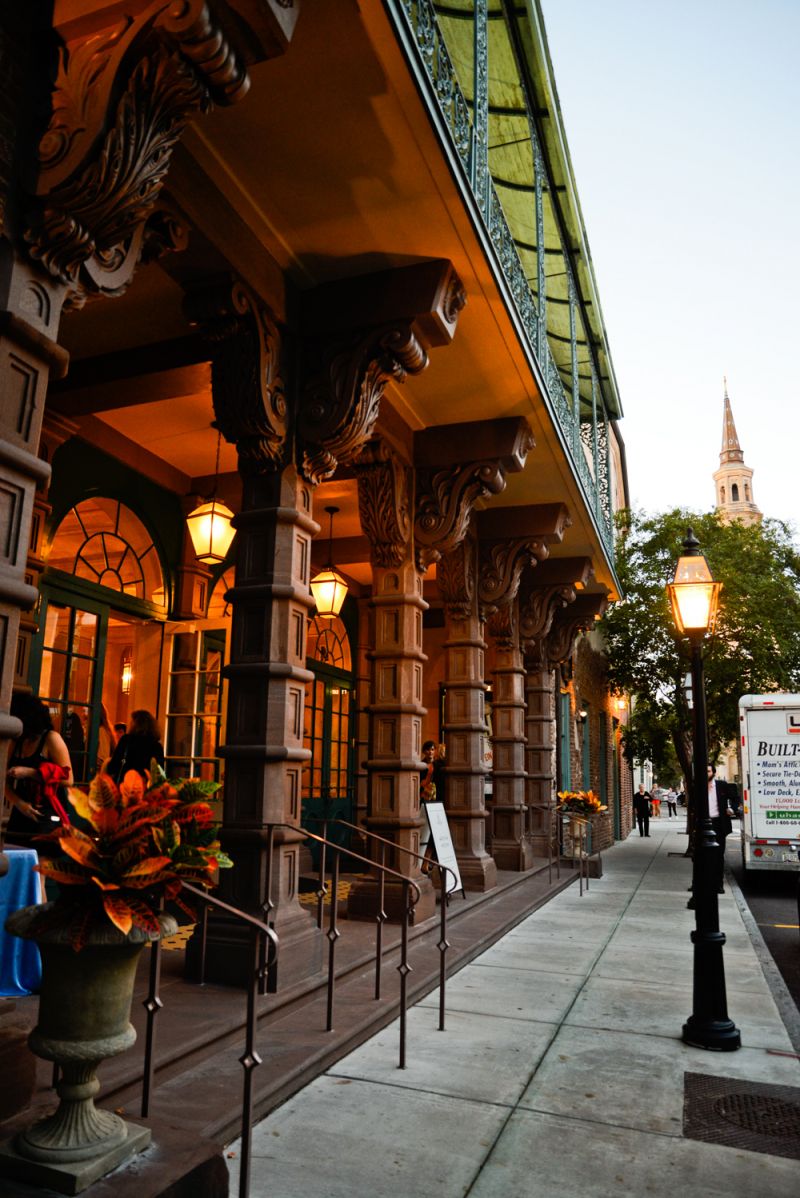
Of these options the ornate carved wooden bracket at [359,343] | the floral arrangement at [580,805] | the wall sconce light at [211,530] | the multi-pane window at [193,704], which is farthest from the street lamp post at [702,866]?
the floral arrangement at [580,805]

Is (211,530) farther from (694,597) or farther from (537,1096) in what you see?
(537,1096)

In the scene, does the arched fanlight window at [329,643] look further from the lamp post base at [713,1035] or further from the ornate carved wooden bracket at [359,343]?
the lamp post base at [713,1035]

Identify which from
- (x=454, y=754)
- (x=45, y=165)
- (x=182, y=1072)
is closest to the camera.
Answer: (x=45, y=165)

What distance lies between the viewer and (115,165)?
3.49 m

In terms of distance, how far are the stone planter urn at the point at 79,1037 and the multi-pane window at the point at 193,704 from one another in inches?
251

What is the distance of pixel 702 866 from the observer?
18.8 feet

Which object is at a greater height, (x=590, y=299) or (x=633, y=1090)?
(x=590, y=299)

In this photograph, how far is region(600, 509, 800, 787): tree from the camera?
20078 mm

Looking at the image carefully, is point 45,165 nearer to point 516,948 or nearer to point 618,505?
point 516,948

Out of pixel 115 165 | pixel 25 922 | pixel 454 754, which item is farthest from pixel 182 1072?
pixel 454 754

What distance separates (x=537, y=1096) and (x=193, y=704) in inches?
240

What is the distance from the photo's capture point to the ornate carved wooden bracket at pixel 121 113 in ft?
11.2

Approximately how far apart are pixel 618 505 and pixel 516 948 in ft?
74.3

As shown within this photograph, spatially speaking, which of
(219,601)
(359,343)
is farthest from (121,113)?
(219,601)
